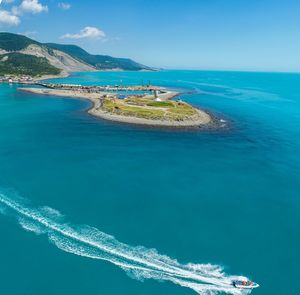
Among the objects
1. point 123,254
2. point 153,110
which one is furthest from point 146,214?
point 153,110

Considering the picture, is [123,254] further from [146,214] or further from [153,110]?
[153,110]

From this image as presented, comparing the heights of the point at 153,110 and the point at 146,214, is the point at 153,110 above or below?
above

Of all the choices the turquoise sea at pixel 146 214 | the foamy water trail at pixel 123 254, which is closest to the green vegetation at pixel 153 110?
the turquoise sea at pixel 146 214

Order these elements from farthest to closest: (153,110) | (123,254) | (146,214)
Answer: (153,110) < (146,214) < (123,254)

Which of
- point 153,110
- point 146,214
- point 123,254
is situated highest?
→ point 153,110

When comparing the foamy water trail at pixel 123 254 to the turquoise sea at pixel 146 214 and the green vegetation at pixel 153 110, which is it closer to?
the turquoise sea at pixel 146 214

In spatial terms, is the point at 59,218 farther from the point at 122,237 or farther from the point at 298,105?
the point at 298,105

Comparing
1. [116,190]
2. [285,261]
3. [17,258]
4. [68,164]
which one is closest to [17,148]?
[68,164]

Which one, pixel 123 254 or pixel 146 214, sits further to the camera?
pixel 146 214
